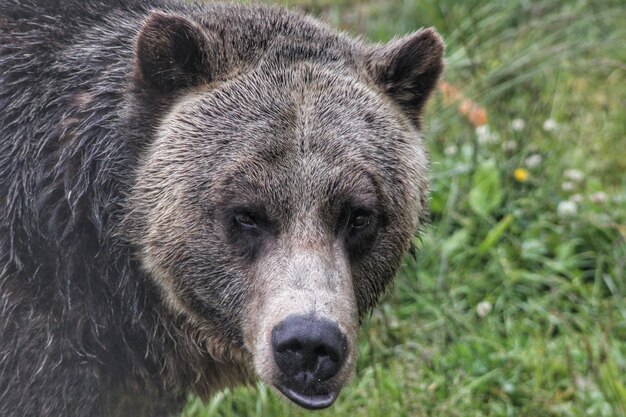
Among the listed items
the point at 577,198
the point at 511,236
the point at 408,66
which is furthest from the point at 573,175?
the point at 408,66

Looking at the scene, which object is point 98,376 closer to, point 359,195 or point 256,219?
point 256,219

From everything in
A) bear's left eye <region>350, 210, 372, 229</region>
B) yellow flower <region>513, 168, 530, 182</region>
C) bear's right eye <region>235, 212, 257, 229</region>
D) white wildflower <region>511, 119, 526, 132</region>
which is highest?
bear's left eye <region>350, 210, 372, 229</region>

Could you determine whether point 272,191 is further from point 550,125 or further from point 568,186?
point 550,125

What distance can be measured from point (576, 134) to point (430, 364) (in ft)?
9.67

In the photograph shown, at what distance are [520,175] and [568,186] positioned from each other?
1.18 feet

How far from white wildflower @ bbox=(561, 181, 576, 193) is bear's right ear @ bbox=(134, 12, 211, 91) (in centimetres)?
374

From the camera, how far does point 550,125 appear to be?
330 inches

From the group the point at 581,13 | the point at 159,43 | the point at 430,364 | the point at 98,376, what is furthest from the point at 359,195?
the point at 581,13

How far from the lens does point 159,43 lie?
4926mm

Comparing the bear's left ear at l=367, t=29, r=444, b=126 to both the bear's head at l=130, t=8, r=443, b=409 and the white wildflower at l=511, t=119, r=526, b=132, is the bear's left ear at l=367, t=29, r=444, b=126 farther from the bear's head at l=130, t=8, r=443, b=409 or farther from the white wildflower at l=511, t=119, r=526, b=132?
the white wildflower at l=511, t=119, r=526, b=132

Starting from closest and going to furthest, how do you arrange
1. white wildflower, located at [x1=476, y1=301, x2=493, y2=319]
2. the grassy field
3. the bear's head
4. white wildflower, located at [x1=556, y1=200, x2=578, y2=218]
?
the bear's head
the grassy field
white wildflower, located at [x1=476, y1=301, x2=493, y2=319]
white wildflower, located at [x1=556, y1=200, x2=578, y2=218]

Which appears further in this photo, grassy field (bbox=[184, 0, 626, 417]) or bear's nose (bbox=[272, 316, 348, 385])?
grassy field (bbox=[184, 0, 626, 417])

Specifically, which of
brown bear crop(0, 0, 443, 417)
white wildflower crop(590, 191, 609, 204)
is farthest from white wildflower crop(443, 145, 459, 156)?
brown bear crop(0, 0, 443, 417)

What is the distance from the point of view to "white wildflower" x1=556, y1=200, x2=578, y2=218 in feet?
25.2
